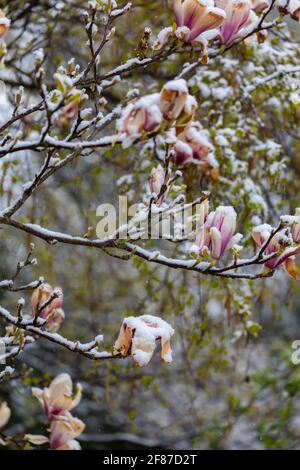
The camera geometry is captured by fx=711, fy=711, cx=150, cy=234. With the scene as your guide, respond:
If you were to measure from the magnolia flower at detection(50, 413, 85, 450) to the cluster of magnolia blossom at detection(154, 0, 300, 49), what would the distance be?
0.75 m

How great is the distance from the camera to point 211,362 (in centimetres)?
276

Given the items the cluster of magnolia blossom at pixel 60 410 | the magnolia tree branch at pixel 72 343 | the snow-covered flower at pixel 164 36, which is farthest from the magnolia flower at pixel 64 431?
the snow-covered flower at pixel 164 36

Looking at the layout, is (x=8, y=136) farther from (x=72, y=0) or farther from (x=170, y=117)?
(x=72, y=0)

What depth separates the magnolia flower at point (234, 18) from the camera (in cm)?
138

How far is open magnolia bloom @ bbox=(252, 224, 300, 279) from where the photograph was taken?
128 cm

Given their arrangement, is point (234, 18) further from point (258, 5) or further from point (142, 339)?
point (142, 339)

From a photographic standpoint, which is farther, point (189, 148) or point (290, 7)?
point (290, 7)

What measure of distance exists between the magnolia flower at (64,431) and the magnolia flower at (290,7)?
3.16 ft

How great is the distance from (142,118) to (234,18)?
18.2 inches

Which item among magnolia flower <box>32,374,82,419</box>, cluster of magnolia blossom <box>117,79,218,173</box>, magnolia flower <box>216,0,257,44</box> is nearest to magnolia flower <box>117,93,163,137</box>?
cluster of magnolia blossom <box>117,79,218,173</box>

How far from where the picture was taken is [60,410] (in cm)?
143

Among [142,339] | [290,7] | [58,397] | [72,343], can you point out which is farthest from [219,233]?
[290,7]

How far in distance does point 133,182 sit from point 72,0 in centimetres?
90

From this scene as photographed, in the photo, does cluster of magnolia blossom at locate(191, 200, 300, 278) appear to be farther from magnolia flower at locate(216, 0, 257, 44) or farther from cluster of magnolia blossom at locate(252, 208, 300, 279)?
magnolia flower at locate(216, 0, 257, 44)
